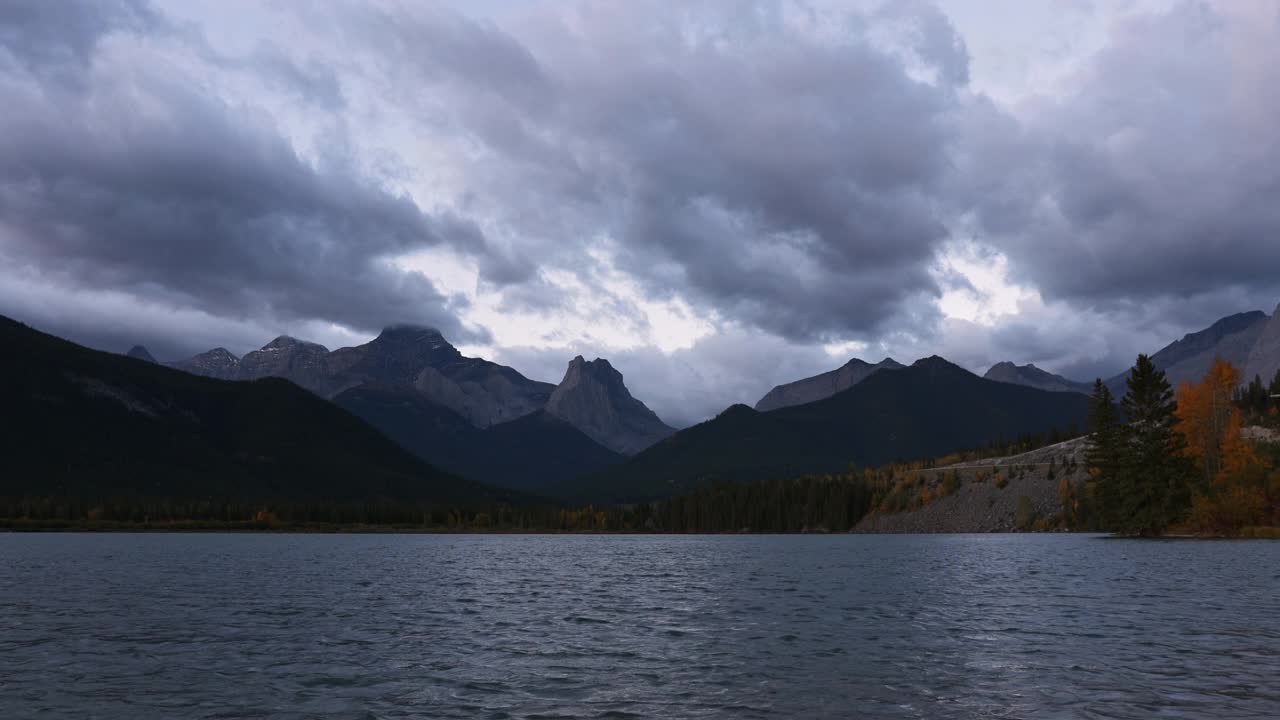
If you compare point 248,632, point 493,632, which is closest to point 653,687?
point 493,632

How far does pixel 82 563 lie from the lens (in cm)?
12875

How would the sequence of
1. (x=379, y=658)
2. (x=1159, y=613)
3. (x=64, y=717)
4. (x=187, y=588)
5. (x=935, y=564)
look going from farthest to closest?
(x=935, y=564) → (x=187, y=588) → (x=1159, y=613) → (x=379, y=658) → (x=64, y=717)

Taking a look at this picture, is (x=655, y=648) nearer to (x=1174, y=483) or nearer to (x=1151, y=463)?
(x=1151, y=463)

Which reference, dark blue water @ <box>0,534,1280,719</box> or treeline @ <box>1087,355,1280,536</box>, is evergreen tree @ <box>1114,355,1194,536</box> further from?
dark blue water @ <box>0,534,1280,719</box>

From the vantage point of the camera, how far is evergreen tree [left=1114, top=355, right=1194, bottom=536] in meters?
182

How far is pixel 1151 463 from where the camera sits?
183000 mm

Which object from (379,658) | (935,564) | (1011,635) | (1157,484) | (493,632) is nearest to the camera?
(379,658)

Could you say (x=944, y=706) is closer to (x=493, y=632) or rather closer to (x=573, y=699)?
(x=573, y=699)

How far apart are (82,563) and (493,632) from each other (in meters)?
106

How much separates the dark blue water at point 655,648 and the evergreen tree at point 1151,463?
102969 mm

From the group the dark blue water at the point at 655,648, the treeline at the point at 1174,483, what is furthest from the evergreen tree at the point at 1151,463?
the dark blue water at the point at 655,648

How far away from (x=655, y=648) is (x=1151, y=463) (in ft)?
566

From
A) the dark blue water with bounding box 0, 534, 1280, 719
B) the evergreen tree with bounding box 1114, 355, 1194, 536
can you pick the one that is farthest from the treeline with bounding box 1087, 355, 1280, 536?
the dark blue water with bounding box 0, 534, 1280, 719

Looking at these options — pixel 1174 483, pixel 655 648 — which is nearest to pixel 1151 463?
pixel 1174 483
